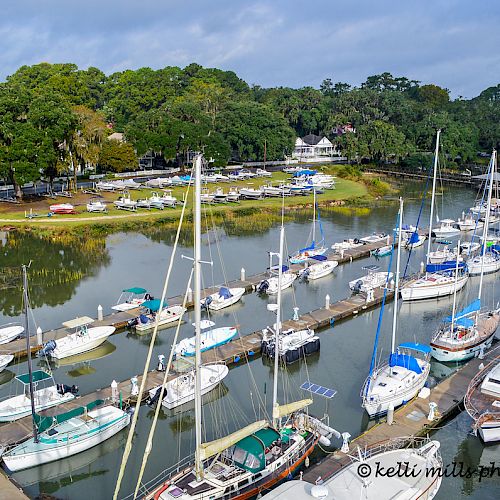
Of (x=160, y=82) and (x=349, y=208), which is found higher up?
(x=160, y=82)

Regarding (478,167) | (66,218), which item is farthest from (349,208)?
(478,167)

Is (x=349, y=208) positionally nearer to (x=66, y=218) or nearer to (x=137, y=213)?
(x=137, y=213)

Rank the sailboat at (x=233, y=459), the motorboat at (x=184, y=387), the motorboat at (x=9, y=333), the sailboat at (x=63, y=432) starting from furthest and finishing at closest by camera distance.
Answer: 1. the motorboat at (x=9, y=333)
2. the motorboat at (x=184, y=387)
3. the sailboat at (x=63, y=432)
4. the sailboat at (x=233, y=459)

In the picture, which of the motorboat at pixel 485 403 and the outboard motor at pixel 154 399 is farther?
the outboard motor at pixel 154 399

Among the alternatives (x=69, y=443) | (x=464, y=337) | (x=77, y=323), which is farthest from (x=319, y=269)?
(x=69, y=443)

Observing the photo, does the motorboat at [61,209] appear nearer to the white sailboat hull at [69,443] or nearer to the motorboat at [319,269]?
the motorboat at [319,269]

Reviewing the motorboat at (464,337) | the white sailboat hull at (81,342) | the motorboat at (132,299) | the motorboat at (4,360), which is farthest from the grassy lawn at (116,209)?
the motorboat at (464,337)

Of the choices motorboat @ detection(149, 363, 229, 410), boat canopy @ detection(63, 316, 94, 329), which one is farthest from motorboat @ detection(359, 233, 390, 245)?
motorboat @ detection(149, 363, 229, 410)
